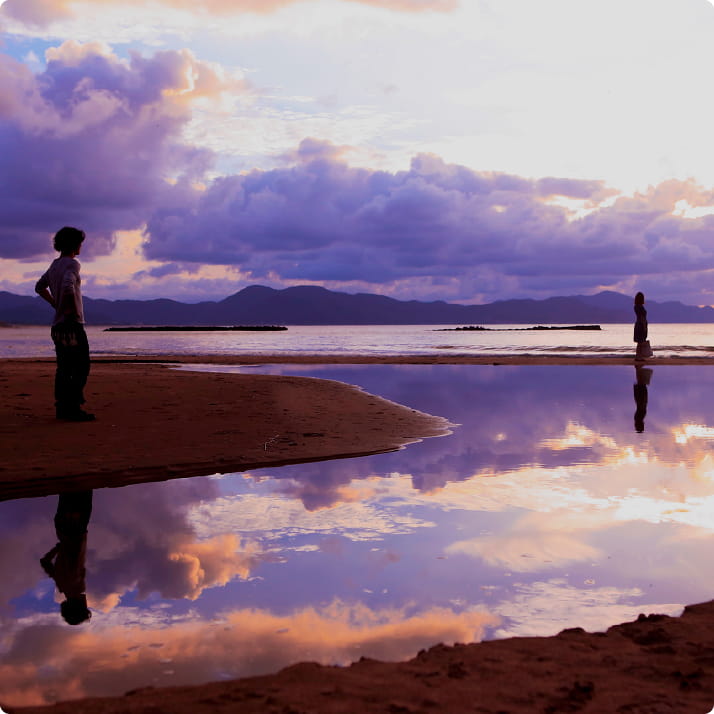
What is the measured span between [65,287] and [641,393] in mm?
16679

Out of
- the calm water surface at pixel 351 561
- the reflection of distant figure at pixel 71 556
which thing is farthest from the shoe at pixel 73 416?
the reflection of distant figure at pixel 71 556

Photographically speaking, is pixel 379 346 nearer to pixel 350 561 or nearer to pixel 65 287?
pixel 65 287

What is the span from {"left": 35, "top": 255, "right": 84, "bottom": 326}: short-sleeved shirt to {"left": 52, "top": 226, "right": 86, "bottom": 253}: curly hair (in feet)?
0.52

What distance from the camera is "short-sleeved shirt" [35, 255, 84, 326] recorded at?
12.2 meters

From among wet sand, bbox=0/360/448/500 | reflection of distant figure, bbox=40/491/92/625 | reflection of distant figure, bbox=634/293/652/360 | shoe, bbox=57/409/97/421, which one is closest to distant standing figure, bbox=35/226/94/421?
shoe, bbox=57/409/97/421

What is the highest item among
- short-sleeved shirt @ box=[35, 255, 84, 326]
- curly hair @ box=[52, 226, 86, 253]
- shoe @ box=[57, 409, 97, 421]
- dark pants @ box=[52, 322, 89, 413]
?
curly hair @ box=[52, 226, 86, 253]

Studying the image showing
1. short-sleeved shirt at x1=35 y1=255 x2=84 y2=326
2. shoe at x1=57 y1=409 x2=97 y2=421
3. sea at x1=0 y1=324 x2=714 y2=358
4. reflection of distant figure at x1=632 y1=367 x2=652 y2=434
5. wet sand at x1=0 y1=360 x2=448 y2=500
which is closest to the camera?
wet sand at x1=0 y1=360 x2=448 y2=500

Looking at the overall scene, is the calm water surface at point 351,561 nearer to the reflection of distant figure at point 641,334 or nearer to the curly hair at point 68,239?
the curly hair at point 68,239

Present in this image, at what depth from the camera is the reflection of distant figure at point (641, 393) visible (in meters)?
14.9

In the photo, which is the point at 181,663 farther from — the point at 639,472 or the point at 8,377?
the point at 8,377

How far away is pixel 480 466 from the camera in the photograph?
33.2 ft

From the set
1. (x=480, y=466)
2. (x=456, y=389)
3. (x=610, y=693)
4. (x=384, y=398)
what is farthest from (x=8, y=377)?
(x=610, y=693)

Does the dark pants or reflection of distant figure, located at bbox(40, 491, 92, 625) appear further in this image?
the dark pants

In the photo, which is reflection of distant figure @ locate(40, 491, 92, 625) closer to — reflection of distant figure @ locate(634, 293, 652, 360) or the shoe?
the shoe
